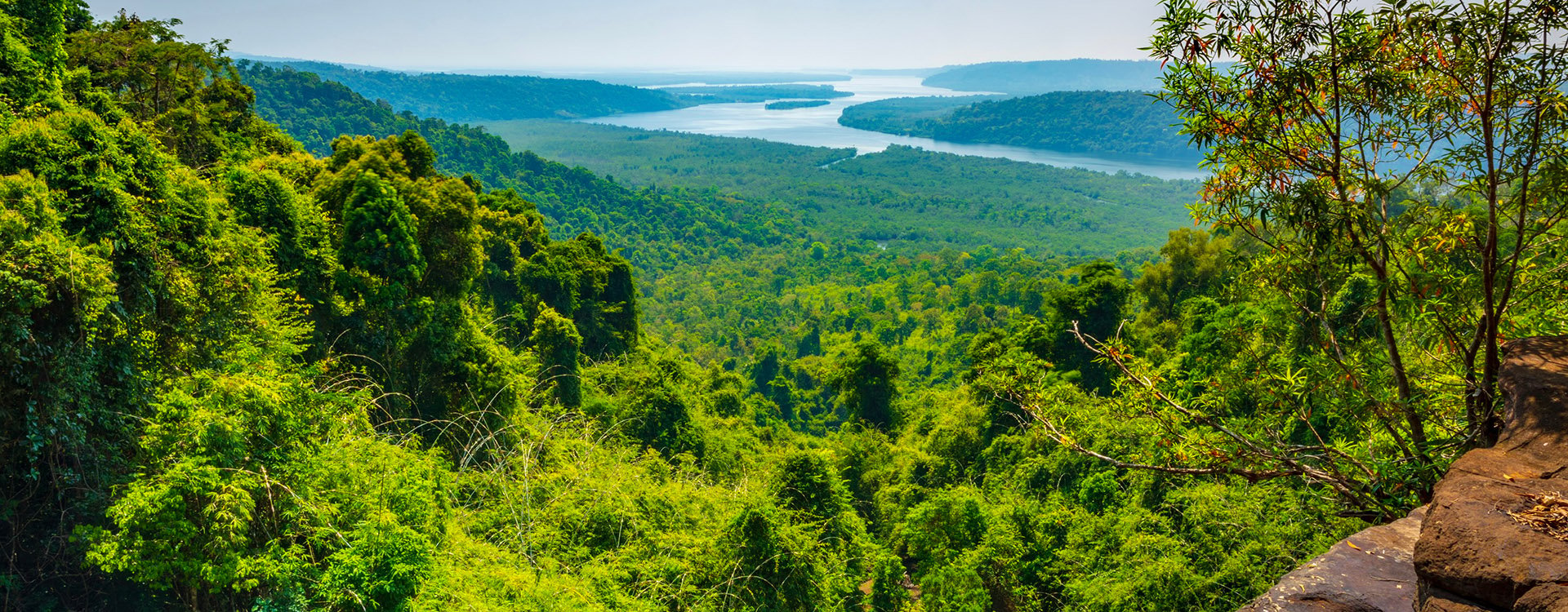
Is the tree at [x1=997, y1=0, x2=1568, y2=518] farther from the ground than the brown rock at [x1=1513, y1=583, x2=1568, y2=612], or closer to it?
farther from the ground

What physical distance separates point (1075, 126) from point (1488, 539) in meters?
165

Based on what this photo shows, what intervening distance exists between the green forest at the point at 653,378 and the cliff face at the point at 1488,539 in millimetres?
452

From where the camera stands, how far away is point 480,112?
600 ft

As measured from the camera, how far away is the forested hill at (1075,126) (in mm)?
147375

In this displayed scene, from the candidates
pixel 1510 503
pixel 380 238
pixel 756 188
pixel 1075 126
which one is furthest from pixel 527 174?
pixel 1075 126

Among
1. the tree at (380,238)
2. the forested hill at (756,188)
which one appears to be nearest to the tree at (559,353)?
the tree at (380,238)

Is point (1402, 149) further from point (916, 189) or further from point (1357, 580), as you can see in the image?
point (916, 189)

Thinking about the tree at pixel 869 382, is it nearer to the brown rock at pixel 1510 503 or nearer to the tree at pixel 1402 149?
the tree at pixel 1402 149

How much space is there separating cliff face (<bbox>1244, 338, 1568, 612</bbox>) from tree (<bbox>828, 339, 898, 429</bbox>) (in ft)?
68.9

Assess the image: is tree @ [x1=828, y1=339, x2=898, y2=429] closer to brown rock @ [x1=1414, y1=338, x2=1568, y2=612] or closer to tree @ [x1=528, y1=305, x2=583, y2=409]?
tree @ [x1=528, y1=305, x2=583, y2=409]

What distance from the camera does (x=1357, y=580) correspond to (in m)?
3.89

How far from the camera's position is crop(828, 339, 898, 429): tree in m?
25.3

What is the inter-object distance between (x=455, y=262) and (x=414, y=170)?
3824 millimetres

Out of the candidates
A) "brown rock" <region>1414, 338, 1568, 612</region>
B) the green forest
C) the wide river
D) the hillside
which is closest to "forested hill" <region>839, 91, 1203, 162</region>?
the wide river
